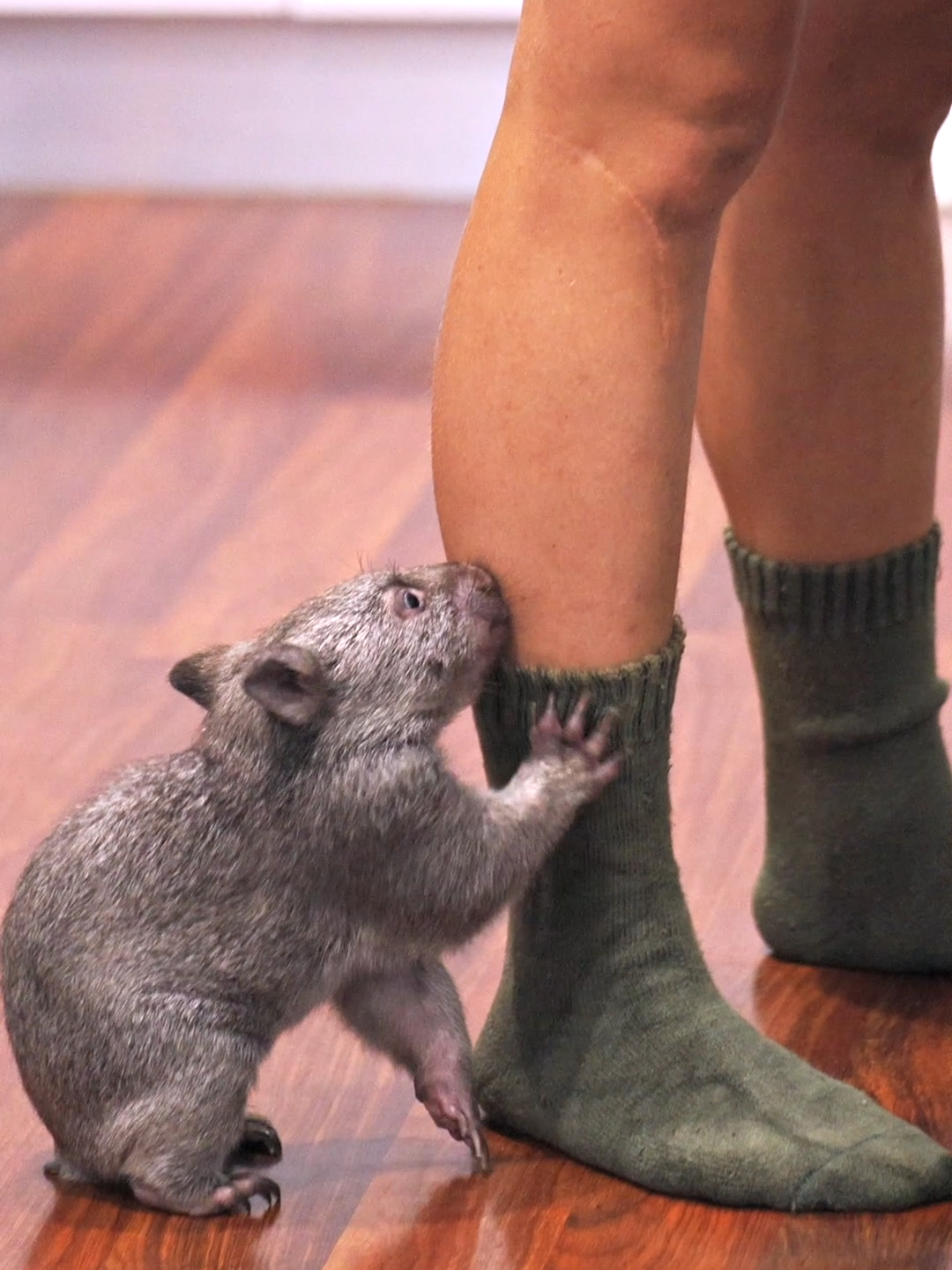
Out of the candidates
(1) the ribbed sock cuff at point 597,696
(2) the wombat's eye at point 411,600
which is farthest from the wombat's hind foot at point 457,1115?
(2) the wombat's eye at point 411,600

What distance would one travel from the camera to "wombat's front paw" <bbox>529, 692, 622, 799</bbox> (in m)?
1.47

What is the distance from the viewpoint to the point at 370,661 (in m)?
1.52

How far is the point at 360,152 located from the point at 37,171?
0.57m

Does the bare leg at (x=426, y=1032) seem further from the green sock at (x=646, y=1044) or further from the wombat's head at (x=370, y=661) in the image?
the wombat's head at (x=370, y=661)

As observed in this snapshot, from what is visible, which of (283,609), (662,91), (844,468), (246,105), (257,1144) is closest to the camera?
(662,91)

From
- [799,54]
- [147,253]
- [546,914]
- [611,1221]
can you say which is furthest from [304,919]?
[147,253]

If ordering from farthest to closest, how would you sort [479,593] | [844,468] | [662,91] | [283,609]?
[283,609] < [844,468] < [479,593] < [662,91]

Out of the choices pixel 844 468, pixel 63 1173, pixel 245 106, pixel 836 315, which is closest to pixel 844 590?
pixel 844 468

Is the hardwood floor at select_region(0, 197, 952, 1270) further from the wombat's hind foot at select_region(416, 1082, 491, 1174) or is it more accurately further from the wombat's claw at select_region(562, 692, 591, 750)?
the wombat's claw at select_region(562, 692, 591, 750)

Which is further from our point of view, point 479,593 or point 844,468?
point 844,468

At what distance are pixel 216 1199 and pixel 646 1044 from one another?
12.0 inches

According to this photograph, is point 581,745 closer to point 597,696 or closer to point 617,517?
point 597,696

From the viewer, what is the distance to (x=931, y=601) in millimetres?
1739

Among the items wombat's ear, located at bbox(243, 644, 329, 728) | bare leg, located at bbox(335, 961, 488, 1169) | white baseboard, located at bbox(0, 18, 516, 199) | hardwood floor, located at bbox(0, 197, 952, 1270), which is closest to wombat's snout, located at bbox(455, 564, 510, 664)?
wombat's ear, located at bbox(243, 644, 329, 728)
